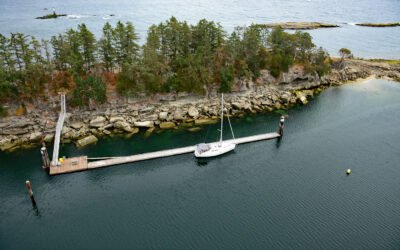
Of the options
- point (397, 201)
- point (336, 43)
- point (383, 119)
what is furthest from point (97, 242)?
point (336, 43)

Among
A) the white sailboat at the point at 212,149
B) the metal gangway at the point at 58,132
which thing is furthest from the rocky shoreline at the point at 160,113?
the white sailboat at the point at 212,149

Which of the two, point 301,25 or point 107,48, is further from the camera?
point 301,25

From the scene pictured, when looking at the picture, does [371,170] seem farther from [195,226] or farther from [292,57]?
[292,57]

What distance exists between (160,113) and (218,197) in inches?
1048

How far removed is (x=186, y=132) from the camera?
59.8 metres

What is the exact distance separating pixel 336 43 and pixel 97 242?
123679 mm

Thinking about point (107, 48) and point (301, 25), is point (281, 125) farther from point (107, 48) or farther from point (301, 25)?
point (301, 25)

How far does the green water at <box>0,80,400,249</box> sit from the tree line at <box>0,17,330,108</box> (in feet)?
42.6

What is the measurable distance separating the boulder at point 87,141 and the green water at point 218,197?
148 centimetres

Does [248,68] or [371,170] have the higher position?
[248,68]

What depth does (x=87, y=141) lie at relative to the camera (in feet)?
179

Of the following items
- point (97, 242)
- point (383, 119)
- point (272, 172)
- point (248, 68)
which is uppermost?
point (248, 68)

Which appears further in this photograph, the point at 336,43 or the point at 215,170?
the point at 336,43

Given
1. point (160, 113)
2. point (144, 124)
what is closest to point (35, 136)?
point (144, 124)
